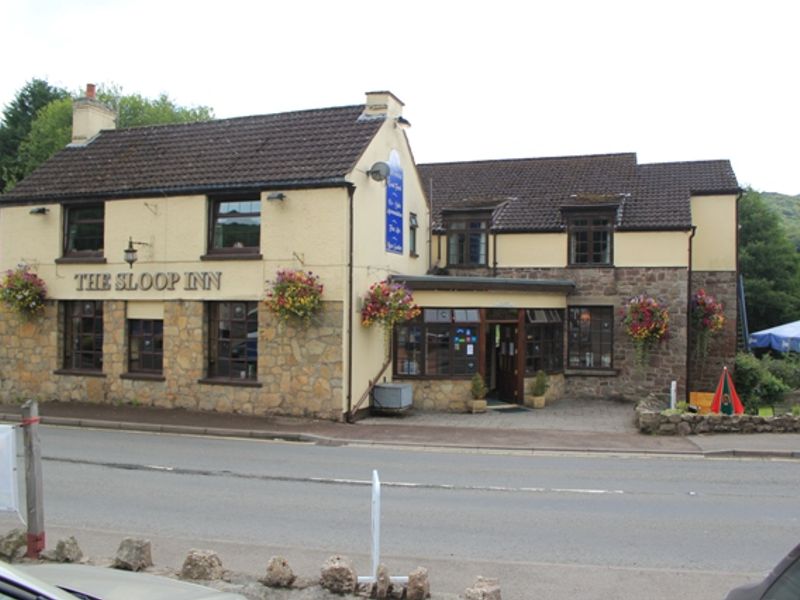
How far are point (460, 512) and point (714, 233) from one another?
19.3m

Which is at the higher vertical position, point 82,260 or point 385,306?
point 82,260

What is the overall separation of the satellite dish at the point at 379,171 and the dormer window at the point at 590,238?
793 cm

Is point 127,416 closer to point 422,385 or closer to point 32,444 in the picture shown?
point 422,385

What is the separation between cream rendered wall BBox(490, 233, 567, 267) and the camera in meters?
24.1

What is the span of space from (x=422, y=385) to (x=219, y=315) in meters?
5.76

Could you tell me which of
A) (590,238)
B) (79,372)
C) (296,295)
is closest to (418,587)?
(296,295)

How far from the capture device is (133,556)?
5930mm

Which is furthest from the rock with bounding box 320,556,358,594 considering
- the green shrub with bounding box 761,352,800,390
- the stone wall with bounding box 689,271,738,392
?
the green shrub with bounding box 761,352,800,390

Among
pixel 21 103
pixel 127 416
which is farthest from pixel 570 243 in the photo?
pixel 21 103

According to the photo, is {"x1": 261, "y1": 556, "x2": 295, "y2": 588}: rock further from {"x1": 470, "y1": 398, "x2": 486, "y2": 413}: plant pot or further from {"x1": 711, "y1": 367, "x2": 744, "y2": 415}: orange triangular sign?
{"x1": 711, "y1": 367, "x2": 744, "y2": 415}: orange triangular sign

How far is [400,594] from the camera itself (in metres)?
5.61

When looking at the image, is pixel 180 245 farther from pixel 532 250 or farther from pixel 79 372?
pixel 532 250

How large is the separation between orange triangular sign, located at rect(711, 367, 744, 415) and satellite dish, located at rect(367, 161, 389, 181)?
9708 millimetres

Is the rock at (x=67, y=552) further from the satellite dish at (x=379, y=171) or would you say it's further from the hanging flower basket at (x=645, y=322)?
the hanging flower basket at (x=645, y=322)
